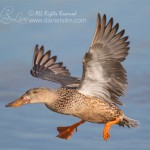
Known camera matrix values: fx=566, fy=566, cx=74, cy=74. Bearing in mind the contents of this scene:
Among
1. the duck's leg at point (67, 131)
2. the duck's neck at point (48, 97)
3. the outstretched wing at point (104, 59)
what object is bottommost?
the duck's leg at point (67, 131)

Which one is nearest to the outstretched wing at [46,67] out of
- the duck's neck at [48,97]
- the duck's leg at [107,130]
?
the duck's neck at [48,97]

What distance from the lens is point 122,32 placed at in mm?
9445

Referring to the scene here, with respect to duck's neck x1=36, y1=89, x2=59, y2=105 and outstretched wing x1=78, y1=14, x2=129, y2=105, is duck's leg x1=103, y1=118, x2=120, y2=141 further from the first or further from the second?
duck's neck x1=36, y1=89, x2=59, y2=105

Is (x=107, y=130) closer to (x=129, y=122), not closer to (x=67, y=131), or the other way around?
(x=129, y=122)

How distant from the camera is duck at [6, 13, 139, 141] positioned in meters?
9.41

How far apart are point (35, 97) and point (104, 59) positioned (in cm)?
144

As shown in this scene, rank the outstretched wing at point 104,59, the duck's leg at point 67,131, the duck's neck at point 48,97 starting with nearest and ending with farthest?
the outstretched wing at point 104,59 < the duck's neck at point 48,97 < the duck's leg at point 67,131

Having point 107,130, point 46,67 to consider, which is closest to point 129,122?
point 107,130

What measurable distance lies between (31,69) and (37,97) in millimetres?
2770

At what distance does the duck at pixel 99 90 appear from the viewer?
9.41m

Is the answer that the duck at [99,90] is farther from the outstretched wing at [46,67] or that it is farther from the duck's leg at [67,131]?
the outstretched wing at [46,67]

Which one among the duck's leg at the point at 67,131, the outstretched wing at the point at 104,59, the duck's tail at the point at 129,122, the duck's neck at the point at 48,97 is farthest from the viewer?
the duck's leg at the point at 67,131

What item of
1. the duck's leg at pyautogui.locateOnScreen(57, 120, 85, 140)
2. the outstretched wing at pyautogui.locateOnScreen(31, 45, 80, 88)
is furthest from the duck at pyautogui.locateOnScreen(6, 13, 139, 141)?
the outstretched wing at pyautogui.locateOnScreen(31, 45, 80, 88)

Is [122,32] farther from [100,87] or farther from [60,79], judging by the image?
[60,79]
